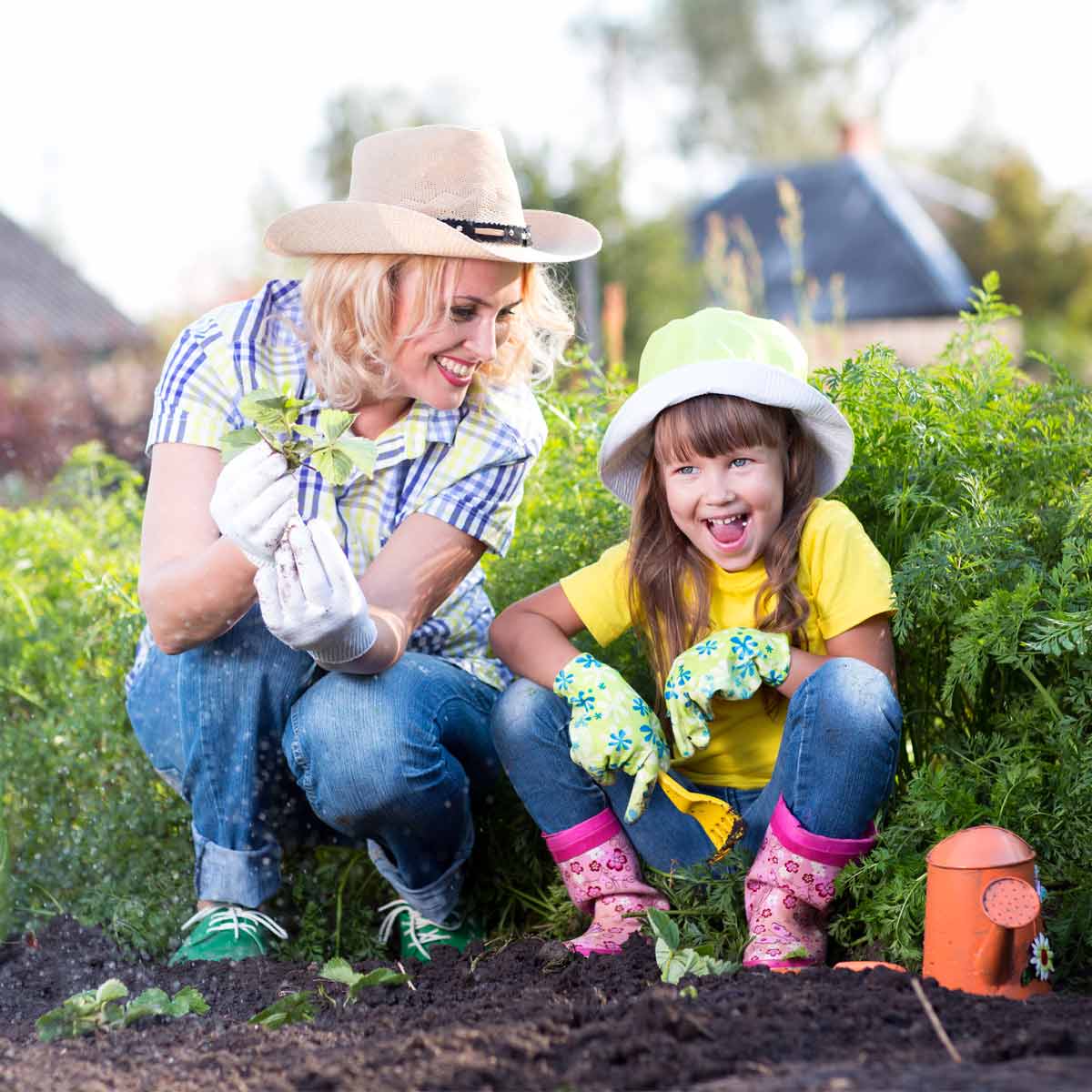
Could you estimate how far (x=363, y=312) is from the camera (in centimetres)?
244

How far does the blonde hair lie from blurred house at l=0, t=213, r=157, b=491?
2.81 meters

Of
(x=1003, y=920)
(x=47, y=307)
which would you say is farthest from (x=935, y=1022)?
(x=47, y=307)

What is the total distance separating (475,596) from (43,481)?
2.83 metres

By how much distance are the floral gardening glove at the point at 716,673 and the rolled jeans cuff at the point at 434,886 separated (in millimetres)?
Answer: 548

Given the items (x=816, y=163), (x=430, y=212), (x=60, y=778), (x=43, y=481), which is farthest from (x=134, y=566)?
(x=816, y=163)

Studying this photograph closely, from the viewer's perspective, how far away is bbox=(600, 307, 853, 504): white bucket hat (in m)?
2.33

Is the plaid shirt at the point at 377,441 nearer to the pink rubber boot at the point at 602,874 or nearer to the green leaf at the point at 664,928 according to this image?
the pink rubber boot at the point at 602,874

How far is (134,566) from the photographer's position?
3.44 meters

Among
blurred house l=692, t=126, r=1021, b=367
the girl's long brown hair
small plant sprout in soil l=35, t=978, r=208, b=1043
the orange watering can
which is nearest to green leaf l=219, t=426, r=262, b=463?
the girl's long brown hair

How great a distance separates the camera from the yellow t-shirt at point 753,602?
2285 mm

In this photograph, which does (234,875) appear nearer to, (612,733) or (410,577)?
(410,577)

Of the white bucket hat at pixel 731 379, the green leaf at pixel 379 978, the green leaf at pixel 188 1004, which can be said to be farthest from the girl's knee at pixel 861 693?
the green leaf at pixel 188 1004

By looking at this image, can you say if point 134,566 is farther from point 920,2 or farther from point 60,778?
point 920,2

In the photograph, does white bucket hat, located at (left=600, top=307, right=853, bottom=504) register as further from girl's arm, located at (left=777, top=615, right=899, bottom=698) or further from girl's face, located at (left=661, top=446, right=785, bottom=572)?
girl's arm, located at (left=777, top=615, right=899, bottom=698)
